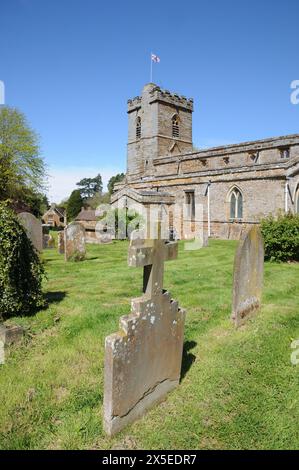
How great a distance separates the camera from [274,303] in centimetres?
725

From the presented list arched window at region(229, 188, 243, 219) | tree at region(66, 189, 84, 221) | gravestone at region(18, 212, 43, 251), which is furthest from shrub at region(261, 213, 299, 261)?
tree at region(66, 189, 84, 221)

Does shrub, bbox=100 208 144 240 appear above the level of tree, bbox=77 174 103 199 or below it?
below

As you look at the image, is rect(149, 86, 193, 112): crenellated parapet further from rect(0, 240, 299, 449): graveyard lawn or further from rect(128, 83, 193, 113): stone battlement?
rect(0, 240, 299, 449): graveyard lawn

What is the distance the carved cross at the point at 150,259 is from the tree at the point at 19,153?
29284mm

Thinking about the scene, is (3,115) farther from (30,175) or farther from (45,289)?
(45,289)

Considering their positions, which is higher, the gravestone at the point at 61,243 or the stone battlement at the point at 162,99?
the stone battlement at the point at 162,99

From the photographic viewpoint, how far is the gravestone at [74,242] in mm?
12805

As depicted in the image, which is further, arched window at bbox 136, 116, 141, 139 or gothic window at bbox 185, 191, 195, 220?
arched window at bbox 136, 116, 141, 139

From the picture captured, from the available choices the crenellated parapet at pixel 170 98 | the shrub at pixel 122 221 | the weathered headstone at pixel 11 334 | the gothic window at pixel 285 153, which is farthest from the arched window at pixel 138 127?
the weathered headstone at pixel 11 334

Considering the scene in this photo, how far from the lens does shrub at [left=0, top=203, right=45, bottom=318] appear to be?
5516mm

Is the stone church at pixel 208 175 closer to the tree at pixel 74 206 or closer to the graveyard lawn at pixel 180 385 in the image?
the graveyard lawn at pixel 180 385

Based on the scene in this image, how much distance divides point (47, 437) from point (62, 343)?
1934 mm

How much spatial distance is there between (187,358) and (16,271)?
325 cm

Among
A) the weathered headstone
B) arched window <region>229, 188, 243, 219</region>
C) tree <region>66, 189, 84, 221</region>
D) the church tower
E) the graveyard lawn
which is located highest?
the church tower
